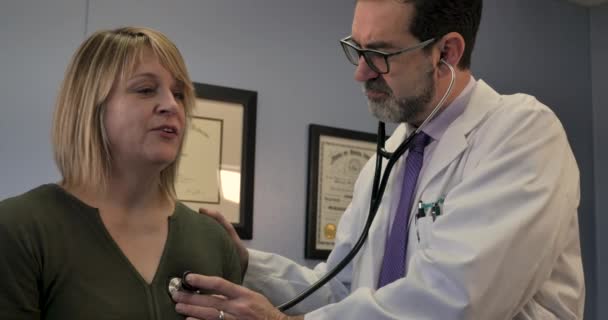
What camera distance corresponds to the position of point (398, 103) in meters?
1.61

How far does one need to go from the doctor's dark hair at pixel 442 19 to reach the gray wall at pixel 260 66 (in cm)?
90

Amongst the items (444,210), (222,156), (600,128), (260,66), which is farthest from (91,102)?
(600,128)

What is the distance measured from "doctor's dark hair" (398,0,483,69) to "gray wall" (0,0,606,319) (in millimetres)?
900

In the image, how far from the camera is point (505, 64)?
3076 mm

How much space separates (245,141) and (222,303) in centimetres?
104

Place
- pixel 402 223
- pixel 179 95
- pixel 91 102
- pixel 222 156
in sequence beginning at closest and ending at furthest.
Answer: pixel 91 102, pixel 179 95, pixel 402 223, pixel 222 156

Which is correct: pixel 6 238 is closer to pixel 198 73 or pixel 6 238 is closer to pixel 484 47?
pixel 198 73

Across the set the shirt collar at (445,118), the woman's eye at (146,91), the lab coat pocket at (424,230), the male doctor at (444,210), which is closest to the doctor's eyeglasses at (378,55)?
the male doctor at (444,210)

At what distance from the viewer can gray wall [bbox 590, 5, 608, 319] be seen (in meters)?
3.15

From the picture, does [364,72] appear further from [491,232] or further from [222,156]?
[222,156]

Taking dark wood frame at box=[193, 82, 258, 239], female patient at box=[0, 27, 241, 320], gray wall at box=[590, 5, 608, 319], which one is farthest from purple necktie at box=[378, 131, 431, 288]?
gray wall at box=[590, 5, 608, 319]

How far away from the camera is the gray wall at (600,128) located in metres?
3.15

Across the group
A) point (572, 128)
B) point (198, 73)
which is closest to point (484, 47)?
point (572, 128)

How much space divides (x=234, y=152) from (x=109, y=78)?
1.04 meters
